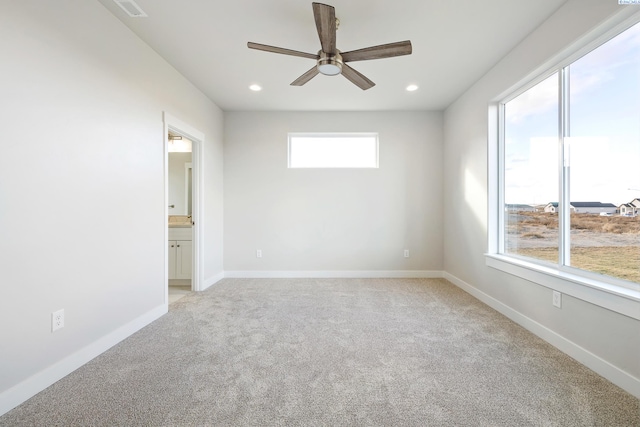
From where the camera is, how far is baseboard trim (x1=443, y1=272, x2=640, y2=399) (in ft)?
5.49

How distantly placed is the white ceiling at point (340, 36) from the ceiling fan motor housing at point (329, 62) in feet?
1.08

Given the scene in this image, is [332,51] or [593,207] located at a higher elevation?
[332,51]

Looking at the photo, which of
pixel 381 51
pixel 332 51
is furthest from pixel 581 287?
pixel 332 51

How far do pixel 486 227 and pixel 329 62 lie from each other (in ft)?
8.34

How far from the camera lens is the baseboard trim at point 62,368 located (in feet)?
5.00

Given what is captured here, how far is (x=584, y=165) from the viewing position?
7.00ft

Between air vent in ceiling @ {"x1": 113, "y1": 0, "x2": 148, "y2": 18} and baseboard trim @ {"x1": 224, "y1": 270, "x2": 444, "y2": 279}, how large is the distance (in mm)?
3419

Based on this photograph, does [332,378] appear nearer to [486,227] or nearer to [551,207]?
[551,207]

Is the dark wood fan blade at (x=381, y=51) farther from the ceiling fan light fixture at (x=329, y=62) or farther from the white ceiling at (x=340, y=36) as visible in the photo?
the white ceiling at (x=340, y=36)

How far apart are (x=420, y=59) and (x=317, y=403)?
315 centimetres

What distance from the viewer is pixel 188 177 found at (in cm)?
461

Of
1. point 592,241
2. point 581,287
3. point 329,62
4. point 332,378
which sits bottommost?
point 332,378

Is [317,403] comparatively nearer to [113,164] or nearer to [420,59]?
[113,164]

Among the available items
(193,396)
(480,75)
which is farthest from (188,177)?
(480,75)
